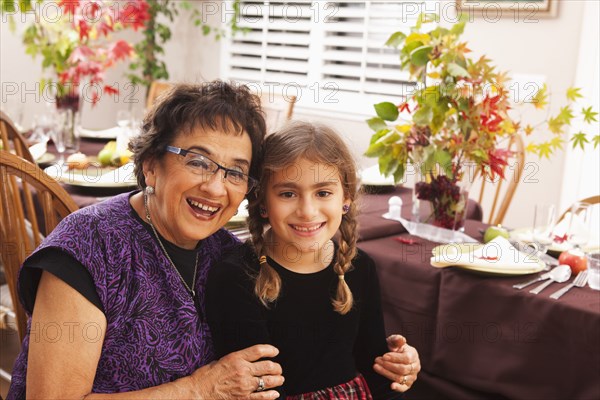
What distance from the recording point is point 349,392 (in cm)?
143

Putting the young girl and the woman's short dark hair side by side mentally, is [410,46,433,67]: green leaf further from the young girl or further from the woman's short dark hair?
the woman's short dark hair

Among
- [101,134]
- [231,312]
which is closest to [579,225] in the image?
[231,312]

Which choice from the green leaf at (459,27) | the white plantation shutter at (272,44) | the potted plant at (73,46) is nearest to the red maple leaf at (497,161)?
the green leaf at (459,27)

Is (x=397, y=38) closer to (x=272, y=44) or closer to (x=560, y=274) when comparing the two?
(x=560, y=274)

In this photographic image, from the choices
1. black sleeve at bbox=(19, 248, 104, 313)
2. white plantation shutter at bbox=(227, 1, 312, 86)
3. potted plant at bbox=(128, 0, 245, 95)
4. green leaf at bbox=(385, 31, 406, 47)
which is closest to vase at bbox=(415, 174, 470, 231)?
green leaf at bbox=(385, 31, 406, 47)

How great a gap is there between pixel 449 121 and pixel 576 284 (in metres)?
0.54

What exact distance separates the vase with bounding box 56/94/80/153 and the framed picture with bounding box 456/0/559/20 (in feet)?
6.66

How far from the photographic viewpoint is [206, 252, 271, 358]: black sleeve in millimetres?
1334

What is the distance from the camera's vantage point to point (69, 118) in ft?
9.48

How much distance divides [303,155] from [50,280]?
52 centimetres

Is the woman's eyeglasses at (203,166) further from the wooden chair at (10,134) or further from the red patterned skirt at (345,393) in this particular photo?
the wooden chair at (10,134)

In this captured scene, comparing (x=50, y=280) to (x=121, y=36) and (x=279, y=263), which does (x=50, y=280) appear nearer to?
(x=279, y=263)

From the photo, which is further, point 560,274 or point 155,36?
point 155,36

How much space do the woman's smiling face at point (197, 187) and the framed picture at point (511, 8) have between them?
2.54 metres
